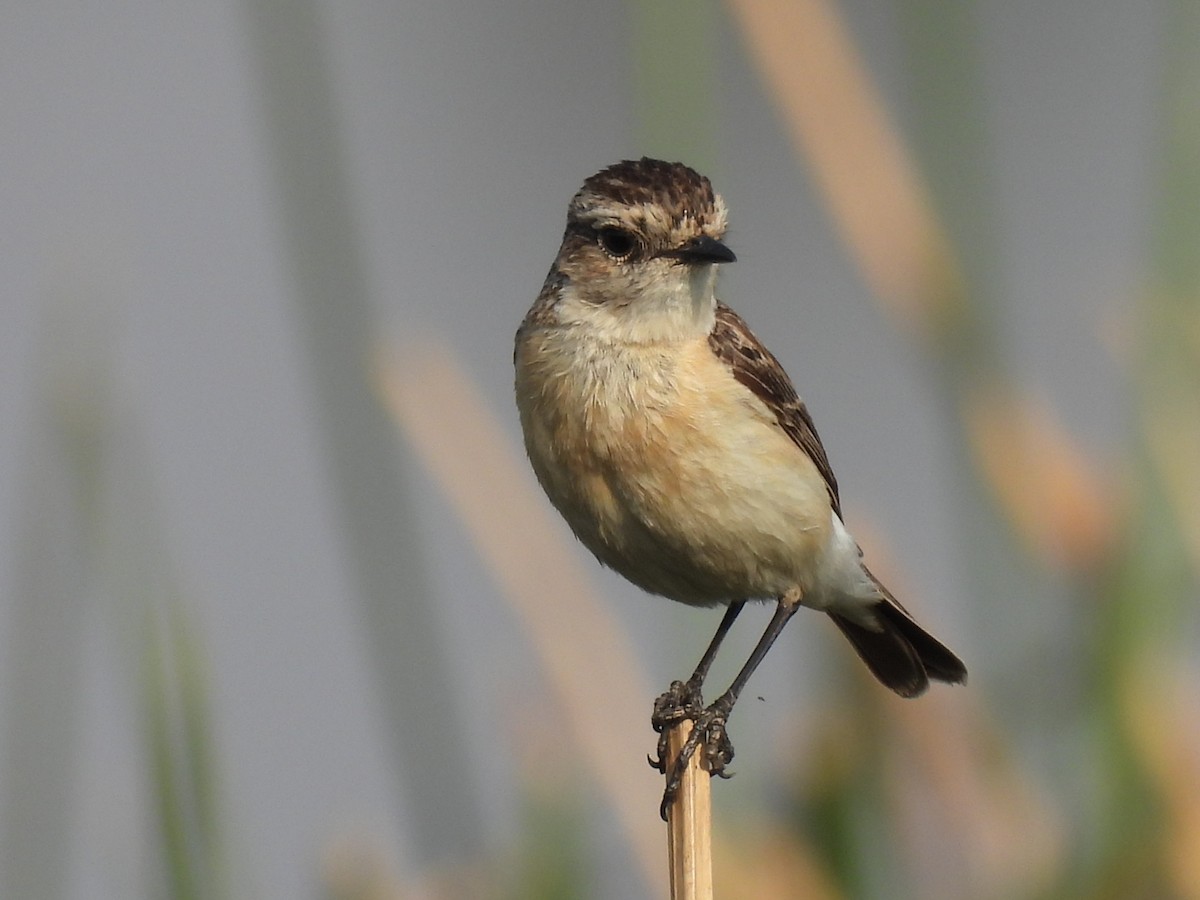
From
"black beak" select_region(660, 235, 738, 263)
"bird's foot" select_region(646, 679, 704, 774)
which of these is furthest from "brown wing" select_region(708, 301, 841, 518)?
"bird's foot" select_region(646, 679, 704, 774)

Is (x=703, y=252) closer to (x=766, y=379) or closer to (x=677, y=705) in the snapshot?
(x=766, y=379)

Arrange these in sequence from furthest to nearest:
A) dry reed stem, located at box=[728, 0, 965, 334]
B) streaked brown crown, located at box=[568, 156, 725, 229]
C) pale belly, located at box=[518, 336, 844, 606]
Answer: dry reed stem, located at box=[728, 0, 965, 334]
streaked brown crown, located at box=[568, 156, 725, 229]
pale belly, located at box=[518, 336, 844, 606]

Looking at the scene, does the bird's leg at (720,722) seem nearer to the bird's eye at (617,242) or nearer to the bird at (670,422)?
the bird at (670,422)

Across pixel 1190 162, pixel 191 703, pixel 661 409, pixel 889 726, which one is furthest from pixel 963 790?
pixel 191 703

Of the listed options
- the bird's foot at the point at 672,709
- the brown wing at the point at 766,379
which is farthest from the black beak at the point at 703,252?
the bird's foot at the point at 672,709

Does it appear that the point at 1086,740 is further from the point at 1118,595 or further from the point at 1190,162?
the point at 1190,162

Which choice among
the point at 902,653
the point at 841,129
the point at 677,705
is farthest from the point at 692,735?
the point at 841,129

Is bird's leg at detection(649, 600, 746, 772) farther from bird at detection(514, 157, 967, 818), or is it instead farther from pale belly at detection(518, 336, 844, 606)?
pale belly at detection(518, 336, 844, 606)

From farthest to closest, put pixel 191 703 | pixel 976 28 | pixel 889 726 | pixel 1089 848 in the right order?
pixel 889 726, pixel 976 28, pixel 1089 848, pixel 191 703
